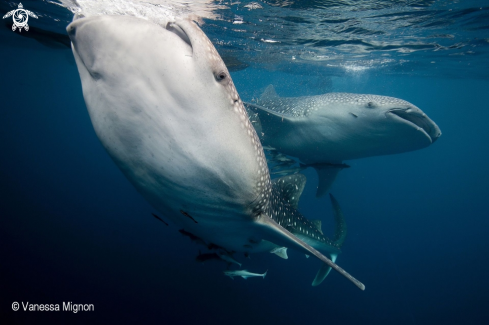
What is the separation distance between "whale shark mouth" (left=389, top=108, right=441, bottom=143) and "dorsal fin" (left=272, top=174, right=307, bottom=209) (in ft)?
9.49

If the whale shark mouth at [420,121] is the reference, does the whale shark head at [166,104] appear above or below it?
above

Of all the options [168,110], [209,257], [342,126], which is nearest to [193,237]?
[209,257]

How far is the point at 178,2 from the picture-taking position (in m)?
8.00

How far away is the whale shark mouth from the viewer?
5273 millimetres

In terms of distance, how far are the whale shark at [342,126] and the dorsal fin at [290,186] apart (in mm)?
2728

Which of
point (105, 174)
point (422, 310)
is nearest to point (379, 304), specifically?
point (422, 310)

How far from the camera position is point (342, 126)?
6.34 metres

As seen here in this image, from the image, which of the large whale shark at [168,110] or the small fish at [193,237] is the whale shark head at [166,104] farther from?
the small fish at [193,237]

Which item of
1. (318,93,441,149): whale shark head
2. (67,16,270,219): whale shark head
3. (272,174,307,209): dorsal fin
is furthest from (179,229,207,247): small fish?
(318,93,441,149): whale shark head

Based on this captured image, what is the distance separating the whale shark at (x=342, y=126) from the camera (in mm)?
5523

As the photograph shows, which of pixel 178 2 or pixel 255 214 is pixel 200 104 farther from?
pixel 178 2

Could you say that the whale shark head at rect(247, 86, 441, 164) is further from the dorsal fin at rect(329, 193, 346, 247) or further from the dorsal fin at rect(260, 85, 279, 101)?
the dorsal fin at rect(260, 85, 279, 101)

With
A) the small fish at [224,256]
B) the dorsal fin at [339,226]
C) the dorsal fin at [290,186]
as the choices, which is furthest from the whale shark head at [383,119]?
the small fish at [224,256]

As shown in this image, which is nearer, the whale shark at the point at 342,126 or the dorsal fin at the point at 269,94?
the whale shark at the point at 342,126
